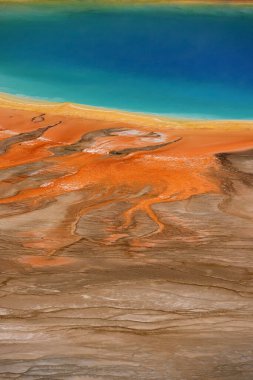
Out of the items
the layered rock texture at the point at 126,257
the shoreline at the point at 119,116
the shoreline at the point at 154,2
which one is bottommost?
the layered rock texture at the point at 126,257

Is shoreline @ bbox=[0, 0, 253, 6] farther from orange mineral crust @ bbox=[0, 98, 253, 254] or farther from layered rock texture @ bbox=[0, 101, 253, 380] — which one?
layered rock texture @ bbox=[0, 101, 253, 380]

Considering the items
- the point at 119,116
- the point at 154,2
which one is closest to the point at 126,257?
the point at 119,116

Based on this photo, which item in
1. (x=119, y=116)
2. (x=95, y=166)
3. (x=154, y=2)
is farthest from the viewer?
(x=154, y=2)

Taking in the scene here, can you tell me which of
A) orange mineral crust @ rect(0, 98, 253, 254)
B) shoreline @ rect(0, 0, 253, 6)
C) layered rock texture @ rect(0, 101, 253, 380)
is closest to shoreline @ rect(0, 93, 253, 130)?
orange mineral crust @ rect(0, 98, 253, 254)

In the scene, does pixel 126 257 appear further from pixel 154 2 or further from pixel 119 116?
pixel 154 2

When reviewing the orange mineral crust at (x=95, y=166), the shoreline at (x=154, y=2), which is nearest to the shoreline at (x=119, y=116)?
the orange mineral crust at (x=95, y=166)

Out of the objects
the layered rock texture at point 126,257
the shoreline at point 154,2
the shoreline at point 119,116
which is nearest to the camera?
the layered rock texture at point 126,257

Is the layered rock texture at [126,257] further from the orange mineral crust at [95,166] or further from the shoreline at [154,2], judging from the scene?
the shoreline at [154,2]
